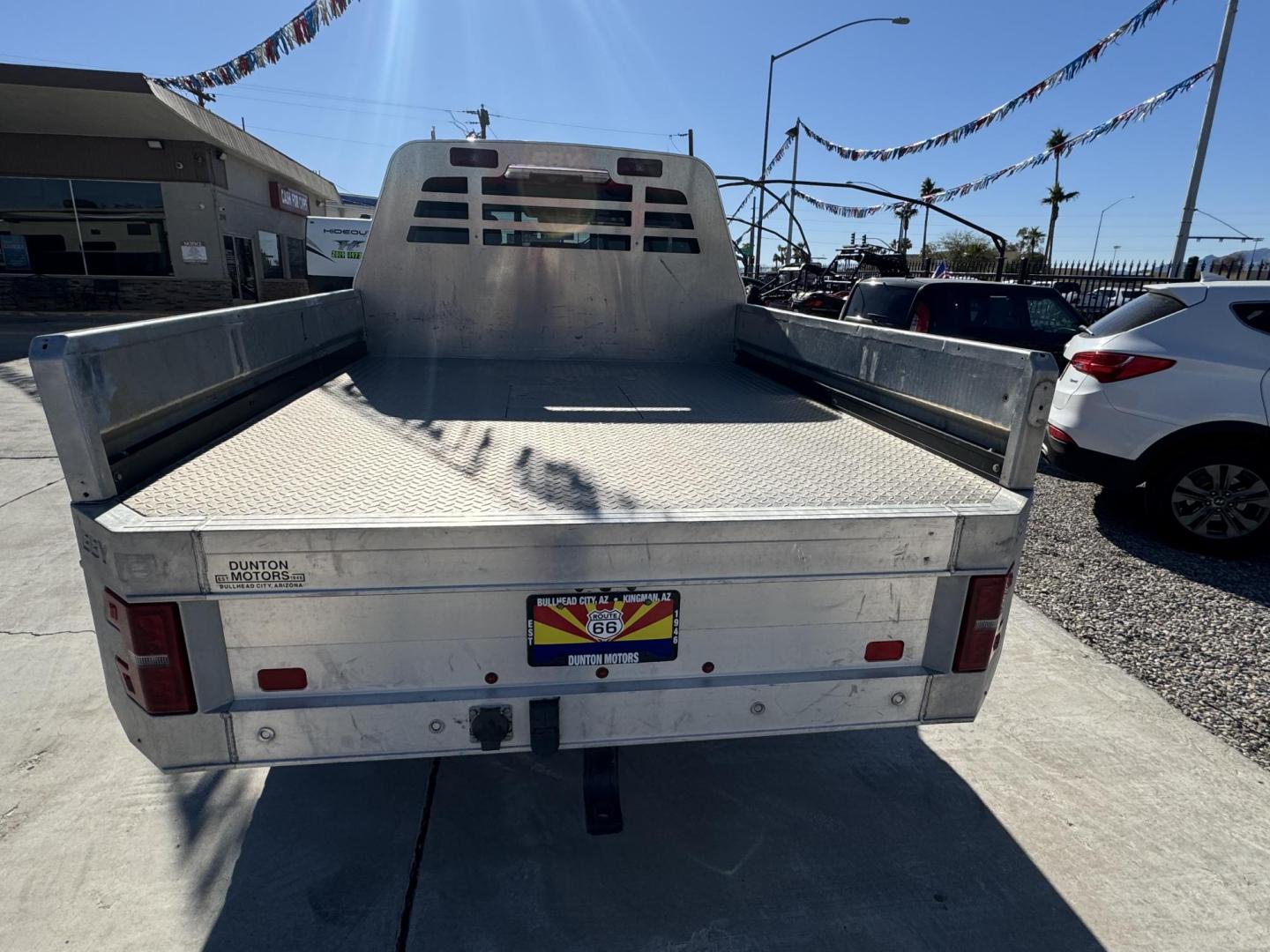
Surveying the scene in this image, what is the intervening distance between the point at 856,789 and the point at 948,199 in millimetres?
16182

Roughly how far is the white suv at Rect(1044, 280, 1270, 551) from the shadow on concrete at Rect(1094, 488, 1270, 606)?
0.14 m

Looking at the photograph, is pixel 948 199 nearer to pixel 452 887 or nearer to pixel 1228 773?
pixel 1228 773

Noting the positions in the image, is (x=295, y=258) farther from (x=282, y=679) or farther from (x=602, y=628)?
(x=602, y=628)

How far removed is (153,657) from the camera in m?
1.68

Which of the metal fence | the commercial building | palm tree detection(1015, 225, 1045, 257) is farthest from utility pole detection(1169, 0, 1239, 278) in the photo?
palm tree detection(1015, 225, 1045, 257)

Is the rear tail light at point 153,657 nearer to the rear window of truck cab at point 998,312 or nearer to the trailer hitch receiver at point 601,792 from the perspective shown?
the trailer hitch receiver at point 601,792

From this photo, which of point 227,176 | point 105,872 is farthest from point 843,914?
point 227,176

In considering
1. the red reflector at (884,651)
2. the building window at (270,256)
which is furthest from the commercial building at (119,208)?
the red reflector at (884,651)

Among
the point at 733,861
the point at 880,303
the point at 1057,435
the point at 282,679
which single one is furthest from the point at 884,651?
the point at 880,303

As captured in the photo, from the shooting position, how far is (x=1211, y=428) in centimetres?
497

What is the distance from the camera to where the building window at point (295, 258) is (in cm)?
2638

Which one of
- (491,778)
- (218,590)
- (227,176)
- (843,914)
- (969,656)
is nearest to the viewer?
(218,590)

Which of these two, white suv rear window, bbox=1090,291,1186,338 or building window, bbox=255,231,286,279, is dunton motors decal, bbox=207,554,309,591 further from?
building window, bbox=255,231,286,279

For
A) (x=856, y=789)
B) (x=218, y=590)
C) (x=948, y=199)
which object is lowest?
(x=856, y=789)
